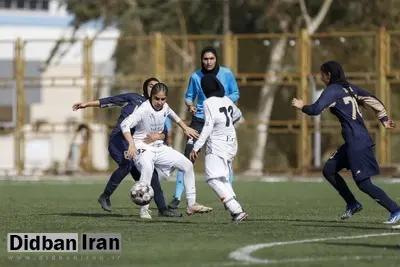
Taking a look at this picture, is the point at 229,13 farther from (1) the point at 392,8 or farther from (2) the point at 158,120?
(2) the point at 158,120

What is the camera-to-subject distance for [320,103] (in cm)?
1443

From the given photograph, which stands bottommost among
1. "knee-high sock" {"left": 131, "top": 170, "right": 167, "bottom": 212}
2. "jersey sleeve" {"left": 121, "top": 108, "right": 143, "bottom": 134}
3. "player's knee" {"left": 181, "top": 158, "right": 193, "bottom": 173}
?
"knee-high sock" {"left": 131, "top": 170, "right": 167, "bottom": 212}

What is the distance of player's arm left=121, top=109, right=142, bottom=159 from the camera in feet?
50.0

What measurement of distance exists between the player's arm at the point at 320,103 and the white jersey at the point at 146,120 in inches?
81.4

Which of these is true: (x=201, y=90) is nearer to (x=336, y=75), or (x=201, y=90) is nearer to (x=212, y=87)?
(x=212, y=87)

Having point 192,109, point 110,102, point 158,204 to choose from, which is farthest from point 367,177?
point 110,102

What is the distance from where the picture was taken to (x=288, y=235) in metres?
13.1

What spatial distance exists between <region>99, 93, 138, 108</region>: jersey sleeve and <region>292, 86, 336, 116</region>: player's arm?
3.08 meters

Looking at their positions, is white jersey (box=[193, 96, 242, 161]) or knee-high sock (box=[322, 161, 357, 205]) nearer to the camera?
white jersey (box=[193, 96, 242, 161])

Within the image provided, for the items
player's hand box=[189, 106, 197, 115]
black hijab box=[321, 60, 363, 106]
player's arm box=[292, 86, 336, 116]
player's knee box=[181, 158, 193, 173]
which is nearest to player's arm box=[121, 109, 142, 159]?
player's knee box=[181, 158, 193, 173]

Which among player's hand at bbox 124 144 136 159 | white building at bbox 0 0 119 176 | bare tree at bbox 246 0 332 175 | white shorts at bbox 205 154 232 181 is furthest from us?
white building at bbox 0 0 119 176

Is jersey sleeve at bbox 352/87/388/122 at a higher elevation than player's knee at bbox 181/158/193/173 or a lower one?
higher

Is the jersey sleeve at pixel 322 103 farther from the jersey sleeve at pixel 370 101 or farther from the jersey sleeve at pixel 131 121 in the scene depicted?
the jersey sleeve at pixel 131 121

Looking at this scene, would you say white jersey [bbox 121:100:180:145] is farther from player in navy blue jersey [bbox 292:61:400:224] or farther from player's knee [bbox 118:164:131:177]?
player in navy blue jersey [bbox 292:61:400:224]
